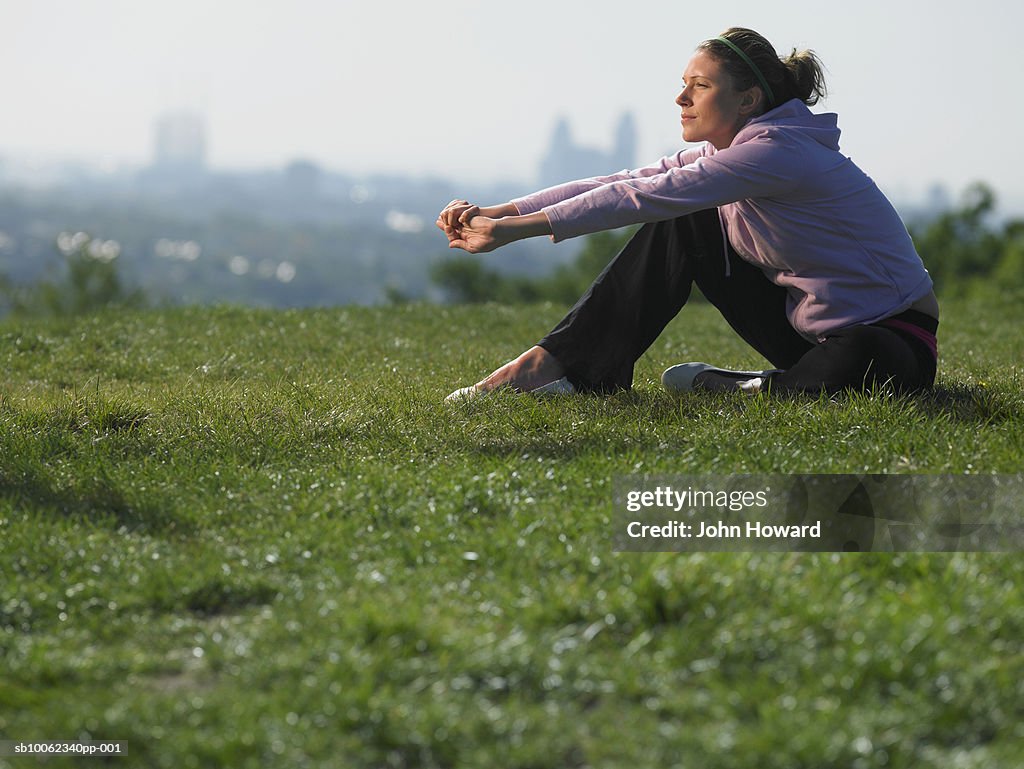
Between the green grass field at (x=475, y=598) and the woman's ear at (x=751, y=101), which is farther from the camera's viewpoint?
the woman's ear at (x=751, y=101)

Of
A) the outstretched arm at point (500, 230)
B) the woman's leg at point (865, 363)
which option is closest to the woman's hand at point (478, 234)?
the outstretched arm at point (500, 230)

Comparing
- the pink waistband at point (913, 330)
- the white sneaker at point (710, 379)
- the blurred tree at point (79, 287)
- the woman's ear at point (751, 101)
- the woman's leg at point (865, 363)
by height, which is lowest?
the blurred tree at point (79, 287)

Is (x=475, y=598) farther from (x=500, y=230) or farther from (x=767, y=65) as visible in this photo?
(x=767, y=65)

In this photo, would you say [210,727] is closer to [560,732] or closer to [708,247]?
[560,732]

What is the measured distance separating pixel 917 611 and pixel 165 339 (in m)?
7.58

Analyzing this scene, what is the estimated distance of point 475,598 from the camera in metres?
3.47

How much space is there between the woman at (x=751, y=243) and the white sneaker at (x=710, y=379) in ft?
0.15

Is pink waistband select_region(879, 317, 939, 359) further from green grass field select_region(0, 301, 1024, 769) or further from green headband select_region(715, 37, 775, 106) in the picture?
green headband select_region(715, 37, 775, 106)

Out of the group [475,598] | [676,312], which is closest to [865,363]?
[676,312]

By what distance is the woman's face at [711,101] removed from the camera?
5422 millimetres

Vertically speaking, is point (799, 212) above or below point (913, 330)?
above

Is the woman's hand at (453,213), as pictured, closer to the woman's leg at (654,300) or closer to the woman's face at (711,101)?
the woman's leg at (654,300)

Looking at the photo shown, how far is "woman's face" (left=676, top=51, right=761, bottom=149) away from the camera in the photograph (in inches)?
213

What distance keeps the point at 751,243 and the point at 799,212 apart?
0.34 meters
